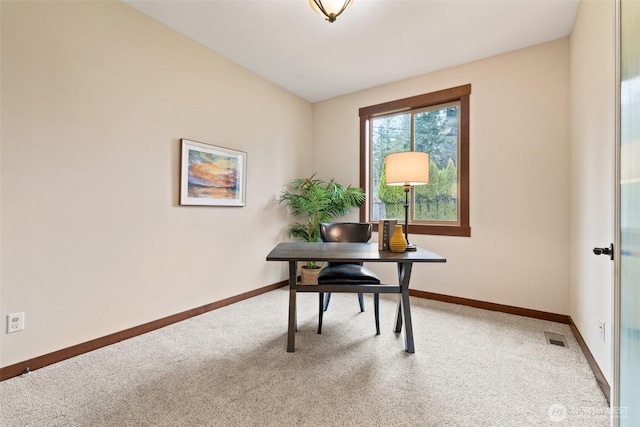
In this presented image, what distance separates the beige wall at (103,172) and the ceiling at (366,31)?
0.32m

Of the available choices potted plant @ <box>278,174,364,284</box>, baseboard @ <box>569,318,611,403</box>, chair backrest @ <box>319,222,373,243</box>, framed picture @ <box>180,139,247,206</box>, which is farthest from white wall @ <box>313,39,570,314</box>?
framed picture @ <box>180,139,247,206</box>

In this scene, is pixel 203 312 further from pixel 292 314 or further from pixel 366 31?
pixel 366 31

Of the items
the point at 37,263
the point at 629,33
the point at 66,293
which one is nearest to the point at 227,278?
the point at 66,293

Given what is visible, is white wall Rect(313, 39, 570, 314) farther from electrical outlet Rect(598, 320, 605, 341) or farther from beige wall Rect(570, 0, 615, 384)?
electrical outlet Rect(598, 320, 605, 341)

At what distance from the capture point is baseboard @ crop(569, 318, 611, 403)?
1.54 metres

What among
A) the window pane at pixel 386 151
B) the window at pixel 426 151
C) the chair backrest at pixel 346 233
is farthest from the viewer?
the window pane at pixel 386 151

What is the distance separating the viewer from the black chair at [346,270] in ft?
7.22

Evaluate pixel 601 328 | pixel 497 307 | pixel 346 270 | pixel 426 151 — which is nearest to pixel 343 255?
pixel 346 270

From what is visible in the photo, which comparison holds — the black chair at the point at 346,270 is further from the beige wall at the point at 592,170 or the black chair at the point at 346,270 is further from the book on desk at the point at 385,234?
the beige wall at the point at 592,170

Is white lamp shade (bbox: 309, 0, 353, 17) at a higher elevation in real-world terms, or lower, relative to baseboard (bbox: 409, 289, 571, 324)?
higher

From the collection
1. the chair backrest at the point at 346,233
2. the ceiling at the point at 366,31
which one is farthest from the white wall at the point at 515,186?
the chair backrest at the point at 346,233

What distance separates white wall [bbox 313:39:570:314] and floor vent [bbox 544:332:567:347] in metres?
0.42

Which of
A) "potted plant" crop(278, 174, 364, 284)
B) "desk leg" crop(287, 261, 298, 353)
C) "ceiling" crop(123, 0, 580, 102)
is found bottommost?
"desk leg" crop(287, 261, 298, 353)

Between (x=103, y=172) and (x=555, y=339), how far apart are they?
12.5 ft
